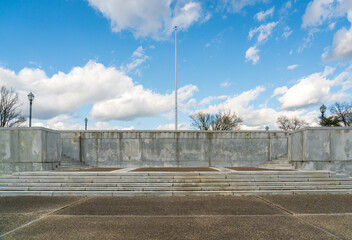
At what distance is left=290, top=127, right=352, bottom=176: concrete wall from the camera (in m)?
12.2

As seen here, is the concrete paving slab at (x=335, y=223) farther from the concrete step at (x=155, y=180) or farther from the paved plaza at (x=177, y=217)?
the concrete step at (x=155, y=180)

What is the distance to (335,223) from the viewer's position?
16.6 feet

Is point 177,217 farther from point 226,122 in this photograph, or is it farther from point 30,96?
point 226,122

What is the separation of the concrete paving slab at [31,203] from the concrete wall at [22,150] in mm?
4757

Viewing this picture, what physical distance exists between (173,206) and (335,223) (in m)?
4.26

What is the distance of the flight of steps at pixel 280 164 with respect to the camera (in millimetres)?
14402

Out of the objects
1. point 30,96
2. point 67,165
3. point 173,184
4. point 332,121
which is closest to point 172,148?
point 67,165

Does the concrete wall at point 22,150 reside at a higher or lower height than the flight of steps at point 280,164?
higher

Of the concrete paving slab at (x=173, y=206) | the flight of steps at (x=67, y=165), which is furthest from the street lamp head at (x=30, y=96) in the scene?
the concrete paving slab at (x=173, y=206)

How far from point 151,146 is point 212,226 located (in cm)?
1247

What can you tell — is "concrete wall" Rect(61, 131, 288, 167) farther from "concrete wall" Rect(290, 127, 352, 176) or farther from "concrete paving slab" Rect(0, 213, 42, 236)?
"concrete paving slab" Rect(0, 213, 42, 236)

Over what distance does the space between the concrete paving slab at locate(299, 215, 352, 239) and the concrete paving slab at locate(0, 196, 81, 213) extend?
24.3 ft

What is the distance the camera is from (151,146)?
671 inches

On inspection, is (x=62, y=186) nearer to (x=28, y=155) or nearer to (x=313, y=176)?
(x=28, y=155)
